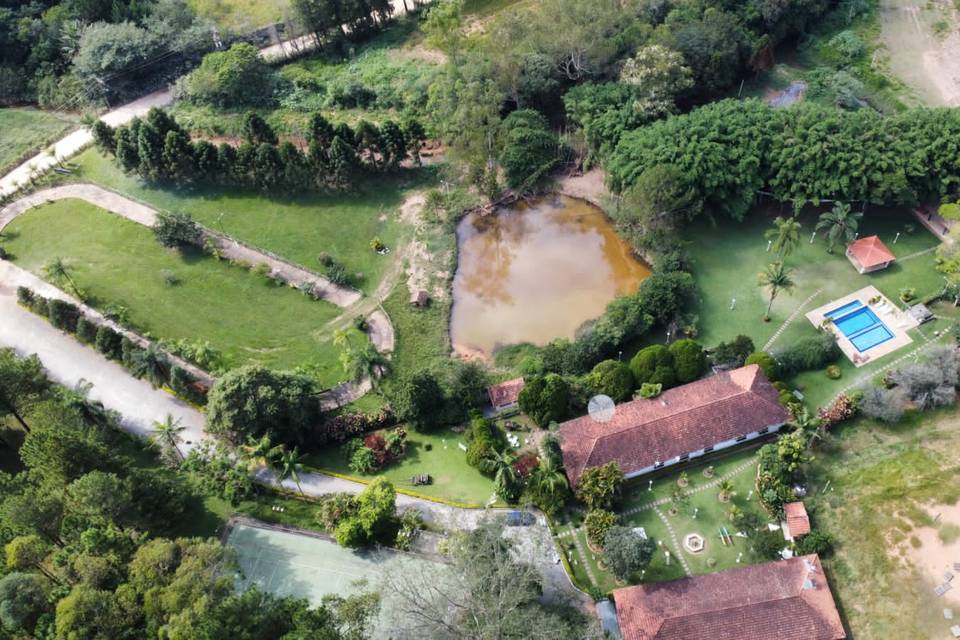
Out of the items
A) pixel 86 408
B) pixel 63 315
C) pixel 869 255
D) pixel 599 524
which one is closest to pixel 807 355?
pixel 869 255

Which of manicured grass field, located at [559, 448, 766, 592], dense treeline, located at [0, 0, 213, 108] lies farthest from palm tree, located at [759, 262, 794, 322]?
dense treeline, located at [0, 0, 213, 108]

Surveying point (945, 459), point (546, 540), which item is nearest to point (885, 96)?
point (945, 459)

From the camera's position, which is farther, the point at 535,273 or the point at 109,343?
the point at 535,273

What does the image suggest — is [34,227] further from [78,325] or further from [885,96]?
[885,96]

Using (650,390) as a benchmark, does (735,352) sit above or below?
below

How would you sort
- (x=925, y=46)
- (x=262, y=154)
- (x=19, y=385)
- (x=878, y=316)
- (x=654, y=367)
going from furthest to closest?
(x=925, y=46)
(x=262, y=154)
(x=878, y=316)
(x=654, y=367)
(x=19, y=385)

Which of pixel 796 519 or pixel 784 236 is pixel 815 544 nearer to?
pixel 796 519

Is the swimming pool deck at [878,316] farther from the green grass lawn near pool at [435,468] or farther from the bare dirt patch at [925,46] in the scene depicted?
the bare dirt patch at [925,46]
